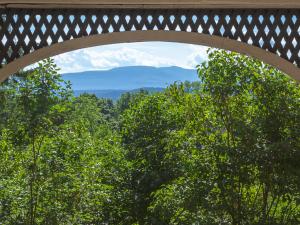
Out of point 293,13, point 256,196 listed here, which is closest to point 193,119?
point 256,196

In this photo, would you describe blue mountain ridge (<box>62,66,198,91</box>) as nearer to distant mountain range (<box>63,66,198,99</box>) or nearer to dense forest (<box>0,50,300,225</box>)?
distant mountain range (<box>63,66,198,99</box>)

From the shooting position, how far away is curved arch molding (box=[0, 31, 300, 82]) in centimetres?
293

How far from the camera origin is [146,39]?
300 cm

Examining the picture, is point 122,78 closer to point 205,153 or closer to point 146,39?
point 205,153

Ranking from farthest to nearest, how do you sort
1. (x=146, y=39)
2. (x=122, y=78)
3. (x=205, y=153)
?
(x=122, y=78) → (x=205, y=153) → (x=146, y=39)

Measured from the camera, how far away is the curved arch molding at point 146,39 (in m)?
2.93

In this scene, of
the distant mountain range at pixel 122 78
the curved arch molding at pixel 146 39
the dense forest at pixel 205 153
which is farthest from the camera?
the distant mountain range at pixel 122 78

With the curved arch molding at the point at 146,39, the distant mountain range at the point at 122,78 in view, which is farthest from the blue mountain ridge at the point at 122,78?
the curved arch molding at the point at 146,39

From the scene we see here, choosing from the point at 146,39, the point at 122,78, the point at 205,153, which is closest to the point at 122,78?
the point at 122,78

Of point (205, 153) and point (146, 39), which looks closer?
point (146, 39)

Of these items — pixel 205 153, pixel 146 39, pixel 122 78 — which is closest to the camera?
pixel 146 39

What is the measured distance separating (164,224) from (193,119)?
1.47m

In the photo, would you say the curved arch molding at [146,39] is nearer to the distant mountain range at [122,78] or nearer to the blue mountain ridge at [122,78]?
the distant mountain range at [122,78]

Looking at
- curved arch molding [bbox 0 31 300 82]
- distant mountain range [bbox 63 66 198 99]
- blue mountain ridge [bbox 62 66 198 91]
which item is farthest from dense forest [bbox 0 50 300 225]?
blue mountain ridge [bbox 62 66 198 91]
